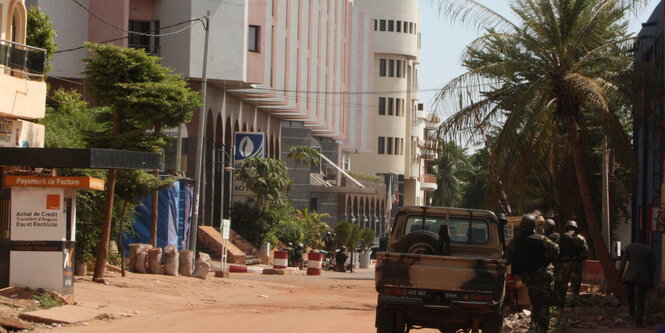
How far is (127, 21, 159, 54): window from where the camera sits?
4609 centimetres

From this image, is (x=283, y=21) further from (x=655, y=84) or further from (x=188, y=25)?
(x=655, y=84)

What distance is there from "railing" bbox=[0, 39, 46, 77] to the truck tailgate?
11655 millimetres

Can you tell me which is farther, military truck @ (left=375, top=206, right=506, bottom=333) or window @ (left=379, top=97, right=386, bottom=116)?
window @ (left=379, top=97, right=386, bottom=116)

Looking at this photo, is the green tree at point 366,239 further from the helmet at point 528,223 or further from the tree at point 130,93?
the helmet at point 528,223

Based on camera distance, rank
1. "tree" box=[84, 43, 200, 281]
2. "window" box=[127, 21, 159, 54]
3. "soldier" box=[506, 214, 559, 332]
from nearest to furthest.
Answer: "soldier" box=[506, 214, 559, 332], "tree" box=[84, 43, 200, 281], "window" box=[127, 21, 159, 54]

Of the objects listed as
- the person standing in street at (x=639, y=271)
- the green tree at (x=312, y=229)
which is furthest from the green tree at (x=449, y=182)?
the person standing in street at (x=639, y=271)

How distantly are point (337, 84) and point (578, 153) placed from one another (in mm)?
52163

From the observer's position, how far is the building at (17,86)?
75.9 feet

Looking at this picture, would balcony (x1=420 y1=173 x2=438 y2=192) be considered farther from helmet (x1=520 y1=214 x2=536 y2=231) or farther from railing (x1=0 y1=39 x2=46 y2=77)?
helmet (x1=520 y1=214 x2=536 y2=231)

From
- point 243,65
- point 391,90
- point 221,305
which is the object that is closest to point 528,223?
point 221,305

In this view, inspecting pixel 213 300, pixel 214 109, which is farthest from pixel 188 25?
pixel 213 300

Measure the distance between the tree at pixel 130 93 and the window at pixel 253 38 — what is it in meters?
20.8

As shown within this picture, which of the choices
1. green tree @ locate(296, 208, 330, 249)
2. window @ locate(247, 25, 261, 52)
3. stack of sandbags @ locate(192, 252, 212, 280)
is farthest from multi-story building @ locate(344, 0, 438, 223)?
stack of sandbags @ locate(192, 252, 212, 280)

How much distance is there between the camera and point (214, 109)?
49812 millimetres
